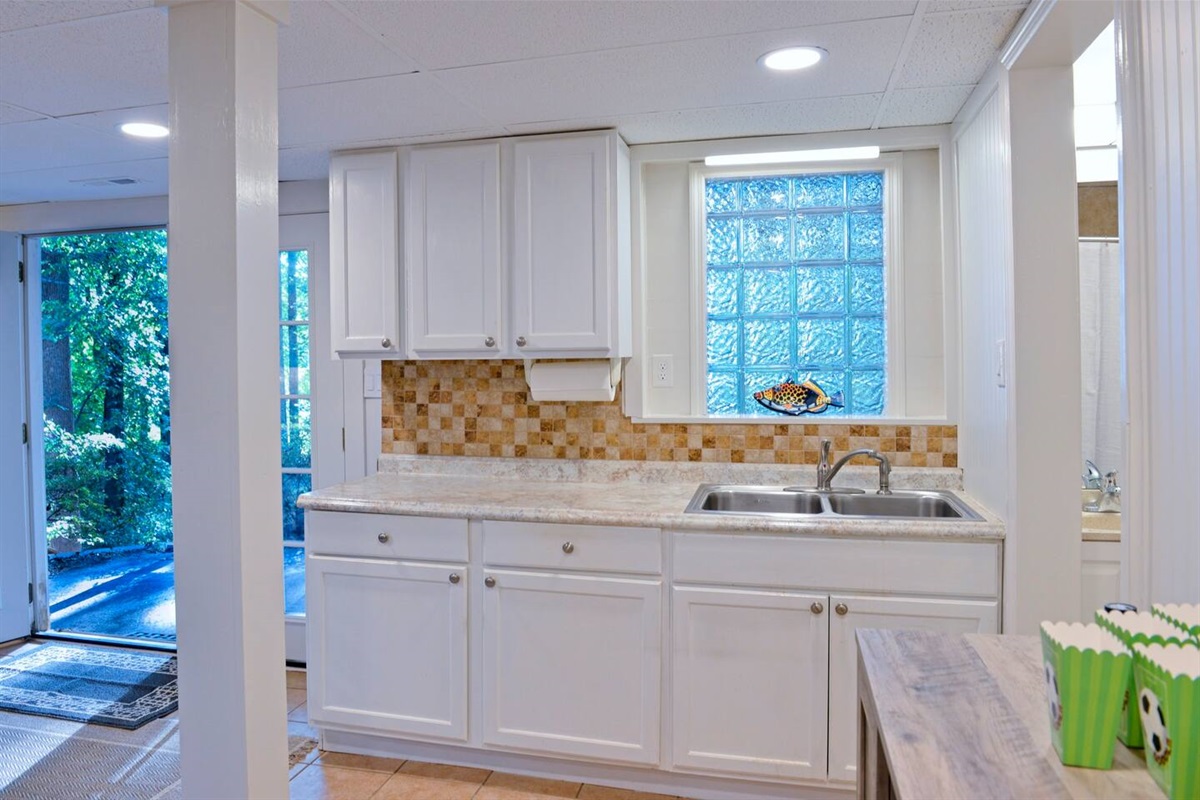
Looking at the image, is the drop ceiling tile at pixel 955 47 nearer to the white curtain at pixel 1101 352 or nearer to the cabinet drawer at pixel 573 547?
the white curtain at pixel 1101 352

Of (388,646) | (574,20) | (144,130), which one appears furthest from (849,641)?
(144,130)

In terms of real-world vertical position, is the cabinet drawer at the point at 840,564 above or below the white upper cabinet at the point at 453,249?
below

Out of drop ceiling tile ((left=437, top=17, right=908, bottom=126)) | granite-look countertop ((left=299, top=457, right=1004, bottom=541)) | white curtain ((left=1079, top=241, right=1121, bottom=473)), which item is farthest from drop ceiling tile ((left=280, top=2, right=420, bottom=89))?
white curtain ((left=1079, top=241, right=1121, bottom=473))

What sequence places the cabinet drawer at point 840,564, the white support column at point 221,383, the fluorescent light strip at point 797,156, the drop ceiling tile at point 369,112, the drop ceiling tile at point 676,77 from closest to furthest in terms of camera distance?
the white support column at point 221,383, the drop ceiling tile at point 676,77, the cabinet drawer at point 840,564, the drop ceiling tile at point 369,112, the fluorescent light strip at point 797,156

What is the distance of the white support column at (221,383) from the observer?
57.9 inches

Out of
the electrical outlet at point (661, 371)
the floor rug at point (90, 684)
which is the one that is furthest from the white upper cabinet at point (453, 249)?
the floor rug at point (90, 684)

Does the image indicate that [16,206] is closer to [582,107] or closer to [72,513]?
[72,513]

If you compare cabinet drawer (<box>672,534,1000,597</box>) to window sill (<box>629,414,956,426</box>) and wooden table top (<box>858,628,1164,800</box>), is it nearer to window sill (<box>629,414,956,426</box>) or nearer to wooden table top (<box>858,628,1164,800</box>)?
window sill (<box>629,414,956,426</box>)

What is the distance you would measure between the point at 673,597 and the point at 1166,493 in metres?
1.38

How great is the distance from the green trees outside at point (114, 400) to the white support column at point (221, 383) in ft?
14.1

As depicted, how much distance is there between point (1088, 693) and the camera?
0.84 metres

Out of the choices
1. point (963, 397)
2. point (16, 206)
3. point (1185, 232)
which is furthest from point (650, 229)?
point (16, 206)

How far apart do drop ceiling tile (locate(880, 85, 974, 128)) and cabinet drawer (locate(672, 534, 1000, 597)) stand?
1325 mm

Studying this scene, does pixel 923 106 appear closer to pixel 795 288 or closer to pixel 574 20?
pixel 795 288
